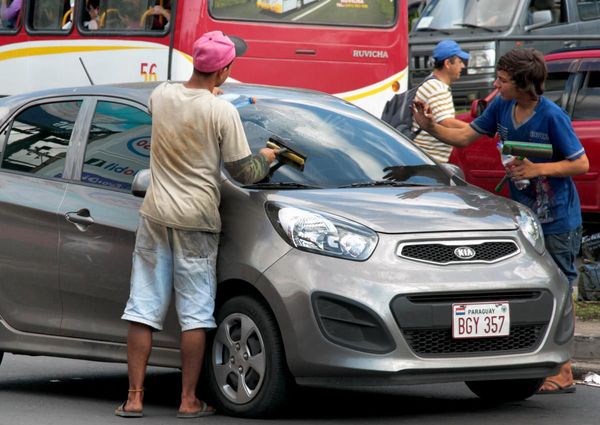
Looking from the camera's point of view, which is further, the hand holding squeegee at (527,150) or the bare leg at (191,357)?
the hand holding squeegee at (527,150)

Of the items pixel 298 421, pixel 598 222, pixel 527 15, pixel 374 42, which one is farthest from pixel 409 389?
pixel 527 15

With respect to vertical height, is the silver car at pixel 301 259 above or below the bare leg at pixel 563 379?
above

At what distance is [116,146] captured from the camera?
781cm

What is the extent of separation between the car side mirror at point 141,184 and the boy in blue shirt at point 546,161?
1960mm

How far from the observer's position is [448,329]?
6793 mm

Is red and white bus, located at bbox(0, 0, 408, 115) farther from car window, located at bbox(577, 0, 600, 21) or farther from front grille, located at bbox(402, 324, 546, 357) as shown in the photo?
front grille, located at bbox(402, 324, 546, 357)

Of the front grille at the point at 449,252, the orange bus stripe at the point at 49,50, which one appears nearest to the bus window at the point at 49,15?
the orange bus stripe at the point at 49,50

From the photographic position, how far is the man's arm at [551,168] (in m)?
7.89

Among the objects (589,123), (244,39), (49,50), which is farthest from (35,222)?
(49,50)

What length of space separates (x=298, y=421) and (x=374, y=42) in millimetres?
9767

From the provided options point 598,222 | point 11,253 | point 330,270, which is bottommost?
point 598,222

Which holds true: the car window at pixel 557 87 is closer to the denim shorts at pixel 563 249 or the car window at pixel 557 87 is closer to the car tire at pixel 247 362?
the denim shorts at pixel 563 249

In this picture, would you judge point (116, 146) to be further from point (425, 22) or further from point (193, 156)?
point (425, 22)

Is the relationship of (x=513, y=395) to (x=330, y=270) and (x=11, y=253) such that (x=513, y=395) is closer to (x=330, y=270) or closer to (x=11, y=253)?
(x=330, y=270)
